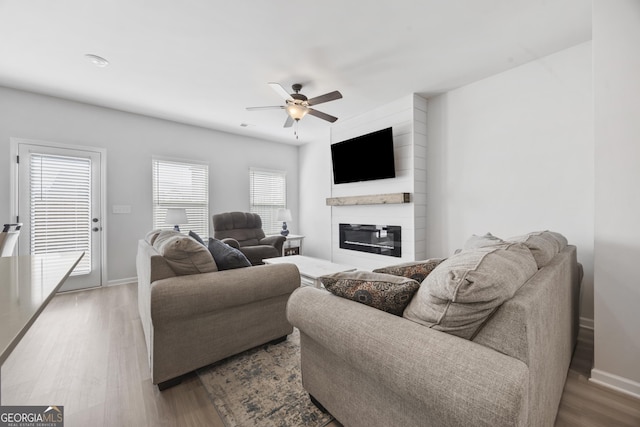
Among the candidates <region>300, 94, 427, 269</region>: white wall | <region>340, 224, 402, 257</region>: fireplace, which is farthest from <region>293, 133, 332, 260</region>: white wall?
<region>340, 224, 402, 257</region>: fireplace

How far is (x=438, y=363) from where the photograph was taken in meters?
0.82

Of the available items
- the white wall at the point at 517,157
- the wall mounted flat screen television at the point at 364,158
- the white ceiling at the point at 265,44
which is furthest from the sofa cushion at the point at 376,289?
the wall mounted flat screen television at the point at 364,158

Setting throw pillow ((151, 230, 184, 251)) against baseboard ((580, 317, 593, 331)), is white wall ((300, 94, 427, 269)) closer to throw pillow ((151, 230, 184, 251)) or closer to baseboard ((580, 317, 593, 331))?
baseboard ((580, 317, 593, 331))

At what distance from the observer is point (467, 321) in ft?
2.95

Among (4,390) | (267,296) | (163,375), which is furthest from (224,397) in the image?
(4,390)

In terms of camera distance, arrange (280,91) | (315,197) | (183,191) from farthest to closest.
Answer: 1. (315,197)
2. (183,191)
3. (280,91)

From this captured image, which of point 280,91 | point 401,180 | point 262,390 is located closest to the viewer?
point 262,390

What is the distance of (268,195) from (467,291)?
525 centimetres

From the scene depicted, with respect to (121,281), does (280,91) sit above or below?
above

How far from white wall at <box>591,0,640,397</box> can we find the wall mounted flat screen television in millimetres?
2304

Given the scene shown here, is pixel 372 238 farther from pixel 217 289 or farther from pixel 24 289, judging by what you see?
pixel 24 289

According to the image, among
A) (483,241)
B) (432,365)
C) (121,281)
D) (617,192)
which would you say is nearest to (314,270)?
(483,241)

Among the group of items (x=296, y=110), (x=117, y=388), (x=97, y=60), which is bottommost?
(x=117, y=388)

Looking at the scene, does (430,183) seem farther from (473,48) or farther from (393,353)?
(393,353)
